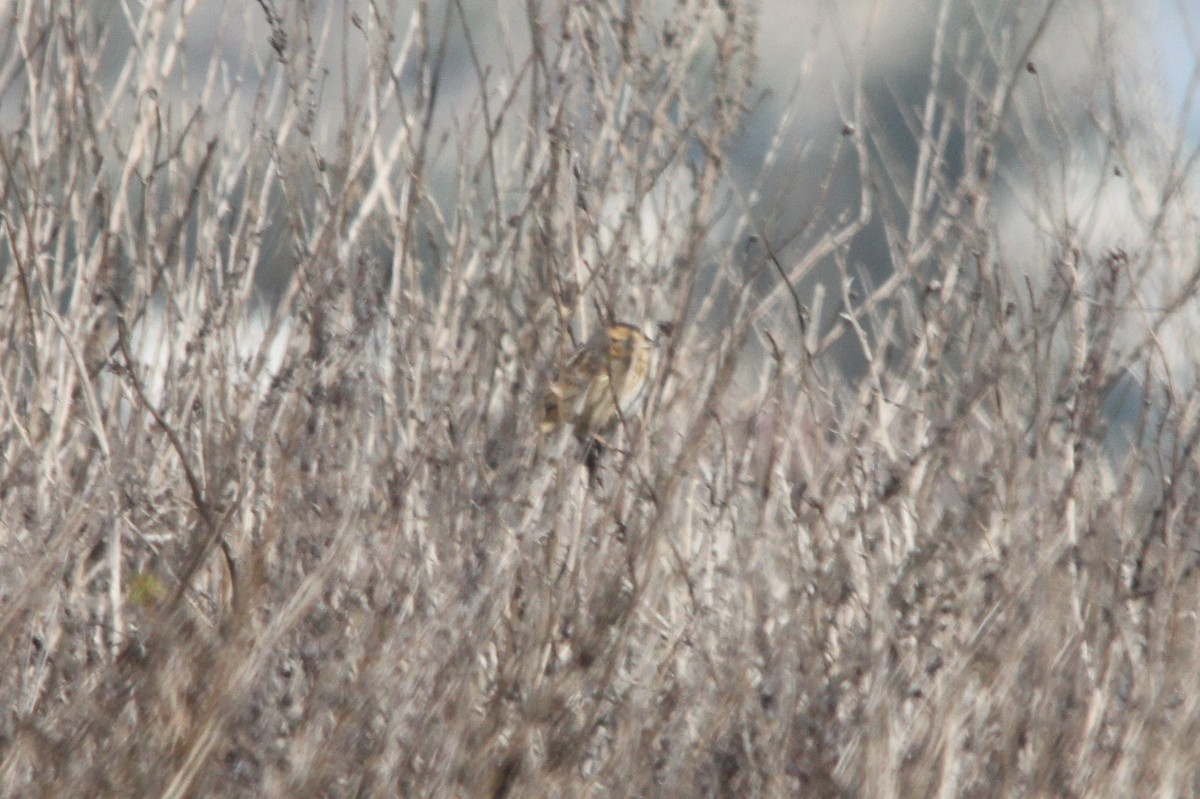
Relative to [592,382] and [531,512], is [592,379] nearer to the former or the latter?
[592,382]

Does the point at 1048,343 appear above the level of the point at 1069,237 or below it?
below

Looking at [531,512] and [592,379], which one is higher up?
[592,379]

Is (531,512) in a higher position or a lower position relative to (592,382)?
lower

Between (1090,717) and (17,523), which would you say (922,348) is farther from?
(17,523)

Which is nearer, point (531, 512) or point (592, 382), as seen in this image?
point (531, 512)

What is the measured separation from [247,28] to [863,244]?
278 inches

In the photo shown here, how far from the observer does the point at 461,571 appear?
114 inches

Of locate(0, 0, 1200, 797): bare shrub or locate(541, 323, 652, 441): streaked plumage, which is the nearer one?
locate(0, 0, 1200, 797): bare shrub

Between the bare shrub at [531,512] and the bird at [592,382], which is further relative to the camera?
the bird at [592,382]

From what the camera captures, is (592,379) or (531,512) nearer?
(531,512)

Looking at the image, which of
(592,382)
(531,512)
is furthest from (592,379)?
(531,512)

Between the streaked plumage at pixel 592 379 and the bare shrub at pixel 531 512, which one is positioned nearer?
the bare shrub at pixel 531 512

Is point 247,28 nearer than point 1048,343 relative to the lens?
No

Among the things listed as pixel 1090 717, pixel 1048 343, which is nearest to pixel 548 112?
pixel 1048 343
